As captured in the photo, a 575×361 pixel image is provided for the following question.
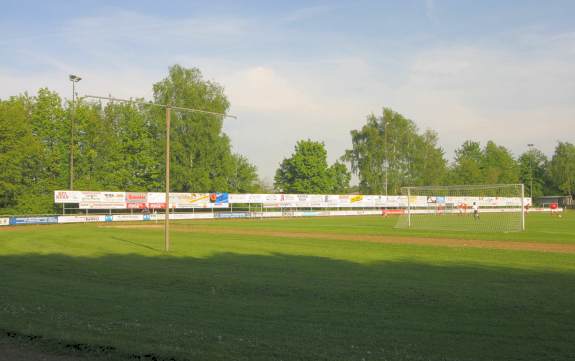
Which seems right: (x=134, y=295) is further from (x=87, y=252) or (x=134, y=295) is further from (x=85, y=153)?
(x=85, y=153)

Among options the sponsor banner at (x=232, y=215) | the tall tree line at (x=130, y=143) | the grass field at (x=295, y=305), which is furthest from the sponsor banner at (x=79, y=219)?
the grass field at (x=295, y=305)

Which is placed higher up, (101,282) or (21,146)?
(21,146)

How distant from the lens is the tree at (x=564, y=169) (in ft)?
429

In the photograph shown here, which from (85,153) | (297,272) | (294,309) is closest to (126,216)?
(85,153)

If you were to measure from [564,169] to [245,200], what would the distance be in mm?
94473

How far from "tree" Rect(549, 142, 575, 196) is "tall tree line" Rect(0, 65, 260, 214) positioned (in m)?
87.7

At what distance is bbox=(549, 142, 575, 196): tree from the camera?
130750 millimetres

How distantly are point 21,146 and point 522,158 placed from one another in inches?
4940

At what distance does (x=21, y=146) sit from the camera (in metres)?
60.9

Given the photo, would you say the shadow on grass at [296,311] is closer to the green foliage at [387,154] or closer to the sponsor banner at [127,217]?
the sponsor banner at [127,217]

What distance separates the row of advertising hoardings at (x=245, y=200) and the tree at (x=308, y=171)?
1820cm

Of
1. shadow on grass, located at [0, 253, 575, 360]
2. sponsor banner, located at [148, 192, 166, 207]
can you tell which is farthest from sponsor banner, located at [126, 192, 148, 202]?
shadow on grass, located at [0, 253, 575, 360]

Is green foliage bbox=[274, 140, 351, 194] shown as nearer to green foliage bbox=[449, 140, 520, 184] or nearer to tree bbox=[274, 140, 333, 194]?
tree bbox=[274, 140, 333, 194]

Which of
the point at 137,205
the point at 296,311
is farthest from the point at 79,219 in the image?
the point at 296,311
